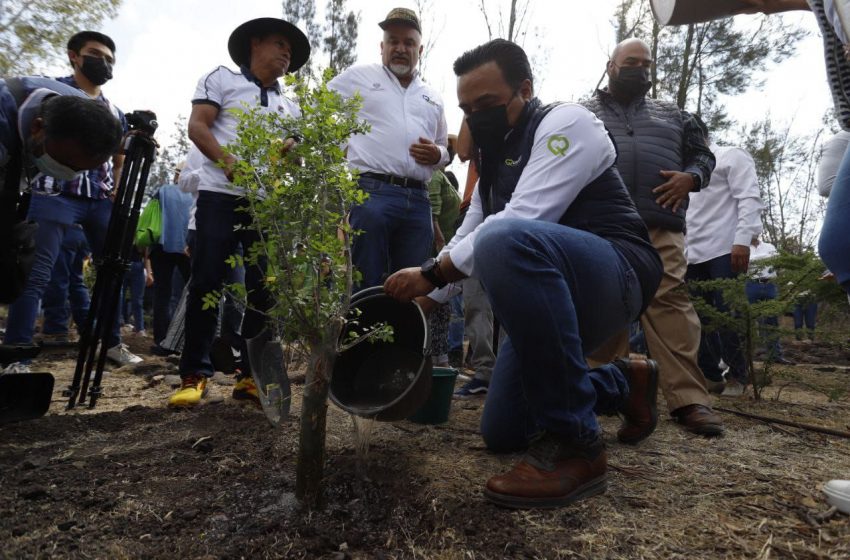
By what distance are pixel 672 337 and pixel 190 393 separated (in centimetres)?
263

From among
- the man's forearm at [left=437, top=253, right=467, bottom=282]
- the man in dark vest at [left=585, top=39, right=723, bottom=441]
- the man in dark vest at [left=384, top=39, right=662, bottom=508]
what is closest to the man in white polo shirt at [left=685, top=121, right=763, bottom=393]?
the man in dark vest at [left=585, top=39, right=723, bottom=441]

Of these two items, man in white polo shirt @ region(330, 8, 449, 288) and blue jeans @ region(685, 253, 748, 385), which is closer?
man in white polo shirt @ region(330, 8, 449, 288)

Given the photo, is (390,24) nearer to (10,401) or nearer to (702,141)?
(702,141)

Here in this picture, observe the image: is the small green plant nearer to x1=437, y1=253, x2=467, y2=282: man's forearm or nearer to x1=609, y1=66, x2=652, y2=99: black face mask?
x1=609, y1=66, x2=652, y2=99: black face mask

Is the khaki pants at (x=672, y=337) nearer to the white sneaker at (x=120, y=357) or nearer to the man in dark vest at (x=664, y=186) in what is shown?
the man in dark vest at (x=664, y=186)

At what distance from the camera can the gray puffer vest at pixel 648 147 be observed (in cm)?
307

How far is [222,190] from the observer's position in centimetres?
306

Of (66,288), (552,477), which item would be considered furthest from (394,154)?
(66,288)

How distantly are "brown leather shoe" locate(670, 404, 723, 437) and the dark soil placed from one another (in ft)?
0.27

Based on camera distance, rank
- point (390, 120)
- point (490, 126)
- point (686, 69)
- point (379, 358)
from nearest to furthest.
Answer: point (490, 126), point (379, 358), point (390, 120), point (686, 69)

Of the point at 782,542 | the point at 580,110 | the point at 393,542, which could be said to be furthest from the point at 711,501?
the point at 580,110

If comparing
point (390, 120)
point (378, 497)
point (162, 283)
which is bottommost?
point (378, 497)

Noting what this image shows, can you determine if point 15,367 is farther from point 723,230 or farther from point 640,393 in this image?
point 723,230

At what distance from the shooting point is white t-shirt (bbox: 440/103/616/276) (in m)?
2.02
